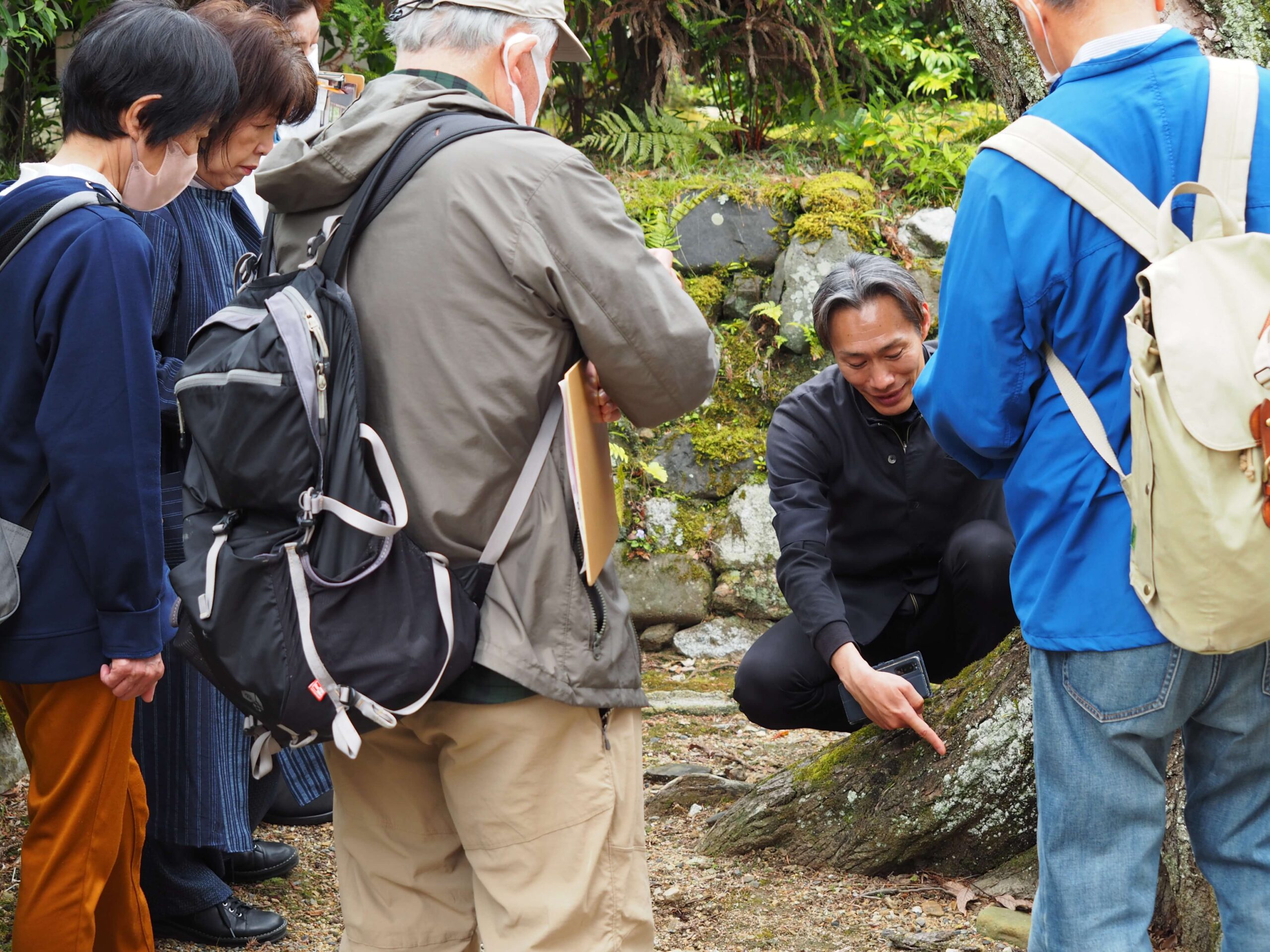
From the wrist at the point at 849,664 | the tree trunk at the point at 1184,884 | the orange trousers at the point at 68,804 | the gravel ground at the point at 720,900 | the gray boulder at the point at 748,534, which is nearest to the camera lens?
the orange trousers at the point at 68,804

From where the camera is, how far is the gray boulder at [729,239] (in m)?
6.26

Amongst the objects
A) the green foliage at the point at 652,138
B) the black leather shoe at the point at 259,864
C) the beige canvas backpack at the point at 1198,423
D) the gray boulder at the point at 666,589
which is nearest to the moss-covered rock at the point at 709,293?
the green foliage at the point at 652,138

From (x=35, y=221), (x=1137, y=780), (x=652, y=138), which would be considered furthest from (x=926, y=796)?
(x=652, y=138)

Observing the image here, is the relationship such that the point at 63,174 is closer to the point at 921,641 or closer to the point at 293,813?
the point at 293,813

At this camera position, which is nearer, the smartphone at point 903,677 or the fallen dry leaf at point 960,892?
the fallen dry leaf at point 960,892

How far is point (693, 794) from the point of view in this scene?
3.77 m

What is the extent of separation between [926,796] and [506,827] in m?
1.50

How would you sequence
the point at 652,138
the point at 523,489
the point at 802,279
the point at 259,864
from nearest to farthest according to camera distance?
the point at 523,489 → the point at 259,864 → the point at 802,279 → the point at 652,138

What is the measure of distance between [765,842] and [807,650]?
534 mm

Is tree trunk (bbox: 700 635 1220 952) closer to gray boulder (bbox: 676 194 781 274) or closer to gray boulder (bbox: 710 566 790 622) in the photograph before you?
gray boulder (bbox: 710 566 790 622)

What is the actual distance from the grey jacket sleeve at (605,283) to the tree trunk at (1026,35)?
1382 mm

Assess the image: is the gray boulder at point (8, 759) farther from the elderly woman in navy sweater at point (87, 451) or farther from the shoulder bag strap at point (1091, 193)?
the shoulder bag strap at point (1091, 193)

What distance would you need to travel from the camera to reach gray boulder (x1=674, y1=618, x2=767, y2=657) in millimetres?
5703

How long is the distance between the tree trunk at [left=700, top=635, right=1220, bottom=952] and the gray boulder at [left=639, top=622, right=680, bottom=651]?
2407 millimetres
